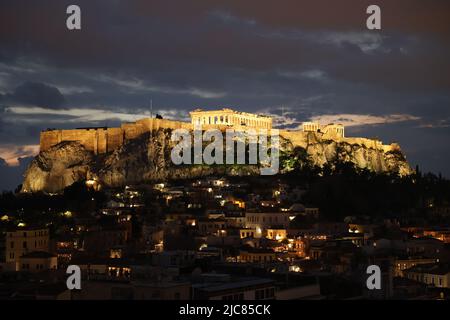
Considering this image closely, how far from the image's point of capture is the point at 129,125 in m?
62.4

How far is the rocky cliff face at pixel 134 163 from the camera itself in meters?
57.8

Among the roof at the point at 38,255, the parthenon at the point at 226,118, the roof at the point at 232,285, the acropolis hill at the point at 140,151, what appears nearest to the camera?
the roof at the point at 232,285

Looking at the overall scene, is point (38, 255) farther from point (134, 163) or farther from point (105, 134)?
point (105, 134)

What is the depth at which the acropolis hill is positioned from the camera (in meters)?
58.4

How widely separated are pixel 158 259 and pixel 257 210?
52.1ft

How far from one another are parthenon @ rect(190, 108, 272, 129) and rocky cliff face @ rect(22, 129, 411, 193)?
2832 millimetres

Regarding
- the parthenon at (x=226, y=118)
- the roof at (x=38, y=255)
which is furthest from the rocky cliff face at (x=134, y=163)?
the roof at (x=38, y=255)

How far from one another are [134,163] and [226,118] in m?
8.50

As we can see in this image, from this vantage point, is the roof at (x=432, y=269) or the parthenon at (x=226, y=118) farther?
the parthenon at (x=226, y=118)

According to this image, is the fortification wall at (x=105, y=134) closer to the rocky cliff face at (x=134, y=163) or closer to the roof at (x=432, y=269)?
the rocky cliff face at (x=134, y=163)

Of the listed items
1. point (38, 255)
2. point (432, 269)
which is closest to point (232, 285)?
point (432, 269)

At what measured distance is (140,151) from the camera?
5938 centimetres
